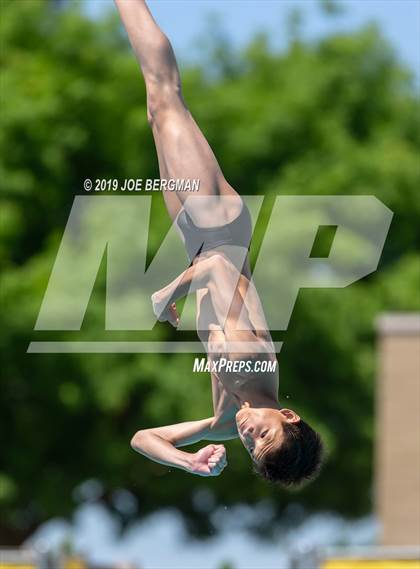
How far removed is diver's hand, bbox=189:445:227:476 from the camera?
663 centimetres

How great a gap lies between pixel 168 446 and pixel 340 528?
1457cm

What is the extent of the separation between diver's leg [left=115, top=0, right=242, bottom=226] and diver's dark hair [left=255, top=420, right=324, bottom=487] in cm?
92

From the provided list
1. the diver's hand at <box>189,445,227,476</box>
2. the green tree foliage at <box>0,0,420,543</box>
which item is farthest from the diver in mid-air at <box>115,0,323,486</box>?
the green tree foliage at <box>0,0,420,543</box>

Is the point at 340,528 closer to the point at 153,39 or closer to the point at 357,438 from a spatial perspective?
the point at 357,438

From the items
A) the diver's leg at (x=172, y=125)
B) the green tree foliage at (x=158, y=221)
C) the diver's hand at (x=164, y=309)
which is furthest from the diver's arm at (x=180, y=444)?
the green tree foliage at (x=158, y=221)

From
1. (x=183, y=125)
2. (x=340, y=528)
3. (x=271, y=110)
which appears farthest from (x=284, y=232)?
(x=183, y=125)

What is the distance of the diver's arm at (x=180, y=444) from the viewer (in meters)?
6.67

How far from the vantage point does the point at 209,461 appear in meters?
6.65

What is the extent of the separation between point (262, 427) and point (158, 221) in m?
10.5

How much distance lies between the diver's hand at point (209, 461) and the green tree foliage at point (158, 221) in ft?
32.2

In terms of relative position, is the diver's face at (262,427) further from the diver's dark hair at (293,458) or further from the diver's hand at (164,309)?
the diver's hand at (164,309)

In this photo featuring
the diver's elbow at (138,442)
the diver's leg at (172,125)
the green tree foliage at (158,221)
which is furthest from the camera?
the green tree foliage at (158,221)

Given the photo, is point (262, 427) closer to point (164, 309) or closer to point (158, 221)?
point (164, 309)

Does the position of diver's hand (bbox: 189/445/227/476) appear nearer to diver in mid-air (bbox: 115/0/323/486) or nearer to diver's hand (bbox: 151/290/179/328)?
diver in mid-air (bbox: 115/0/323/486)
